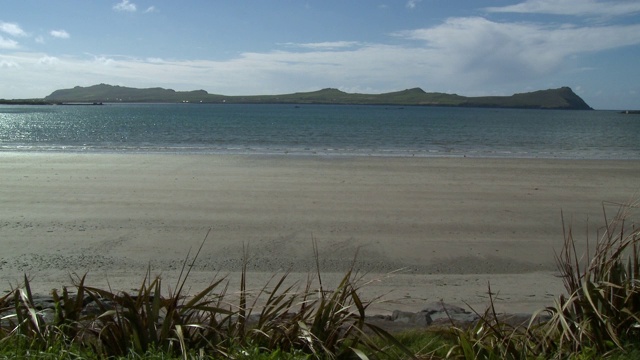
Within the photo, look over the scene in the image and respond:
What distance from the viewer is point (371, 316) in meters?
5.52

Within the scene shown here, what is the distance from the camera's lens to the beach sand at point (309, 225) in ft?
23.6

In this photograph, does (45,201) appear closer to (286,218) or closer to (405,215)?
(286,218)

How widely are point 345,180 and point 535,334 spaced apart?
10.6m

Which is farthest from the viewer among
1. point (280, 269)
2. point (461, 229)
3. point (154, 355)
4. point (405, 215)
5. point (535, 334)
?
point (405, 215)

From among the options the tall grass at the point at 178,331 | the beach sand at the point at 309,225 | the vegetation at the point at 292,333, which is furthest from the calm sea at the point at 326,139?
the tall grass at the point at 178,331

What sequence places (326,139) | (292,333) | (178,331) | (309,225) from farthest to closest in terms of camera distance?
(326,139), (309,225), (292,333), (178,331)

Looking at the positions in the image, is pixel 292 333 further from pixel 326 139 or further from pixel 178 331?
pixel 326 139

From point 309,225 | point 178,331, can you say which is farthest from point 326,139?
point 178,331

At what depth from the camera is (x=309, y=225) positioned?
32.2ft

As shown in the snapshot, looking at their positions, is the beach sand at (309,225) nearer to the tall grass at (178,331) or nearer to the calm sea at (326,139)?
the tall grass at (178,331)

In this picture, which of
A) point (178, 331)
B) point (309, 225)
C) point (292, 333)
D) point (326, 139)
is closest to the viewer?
point (178, 331)

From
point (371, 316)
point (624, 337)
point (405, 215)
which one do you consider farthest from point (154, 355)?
point (405, 215)

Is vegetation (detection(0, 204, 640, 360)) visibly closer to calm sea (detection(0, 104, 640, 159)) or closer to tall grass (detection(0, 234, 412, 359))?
tall grass (detection(0, 234, 412, 359))

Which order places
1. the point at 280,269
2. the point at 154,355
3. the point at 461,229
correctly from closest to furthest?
the point at 154,355, the point at 280,269, the point at 461,229
